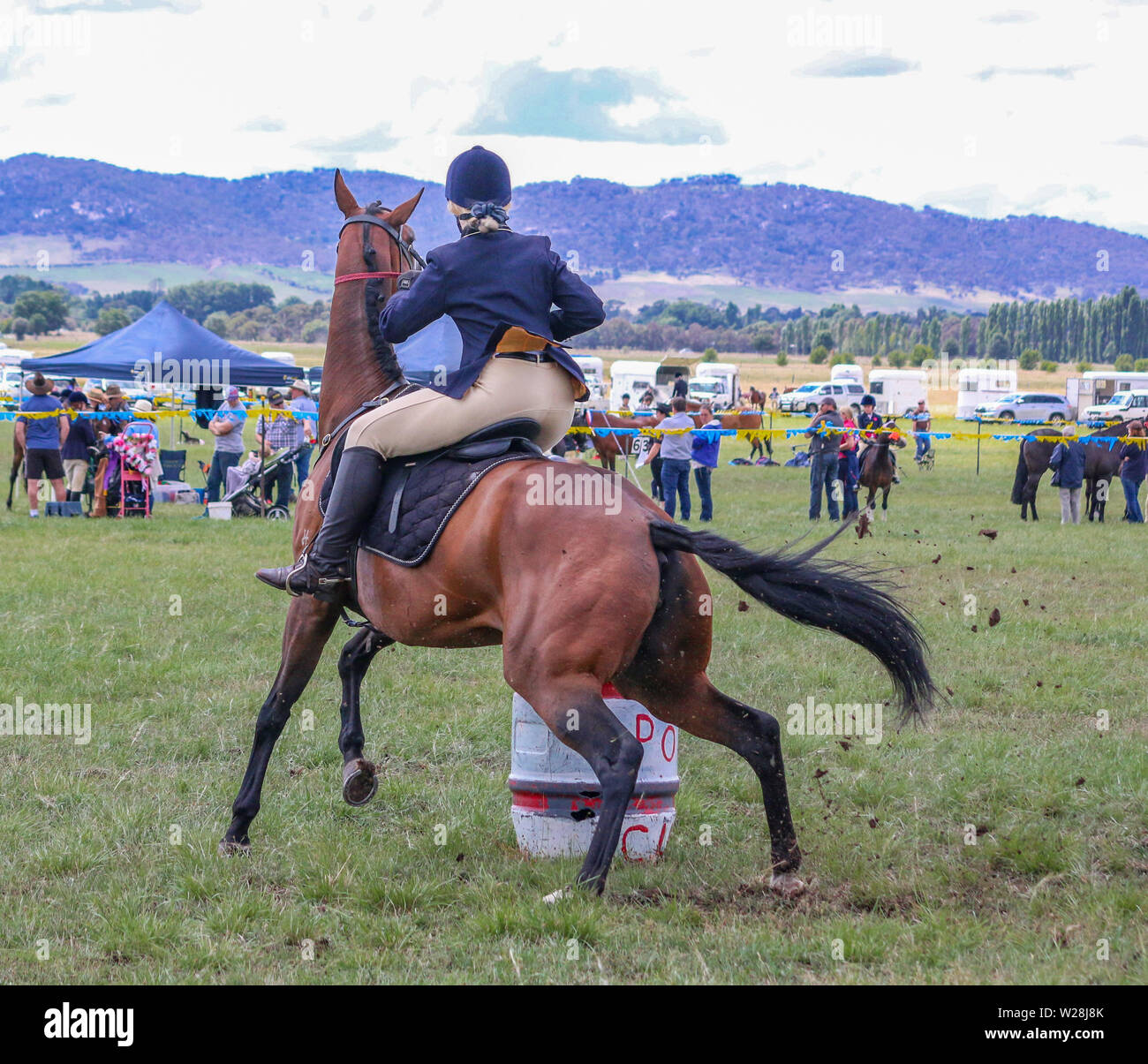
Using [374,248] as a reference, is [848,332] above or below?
above

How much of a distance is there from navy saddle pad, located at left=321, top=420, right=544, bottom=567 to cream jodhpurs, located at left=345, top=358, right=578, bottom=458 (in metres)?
0.06

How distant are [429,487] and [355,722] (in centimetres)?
173

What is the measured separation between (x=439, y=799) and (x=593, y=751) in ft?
6.43

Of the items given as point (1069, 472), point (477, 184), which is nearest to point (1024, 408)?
point (1069, 472)

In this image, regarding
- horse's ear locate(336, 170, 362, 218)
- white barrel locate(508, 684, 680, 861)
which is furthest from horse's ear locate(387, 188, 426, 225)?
white barrel locate(508, 684, 680, 861)

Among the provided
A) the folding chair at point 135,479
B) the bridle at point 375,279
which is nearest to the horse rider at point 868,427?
the folding chair at point 135,479

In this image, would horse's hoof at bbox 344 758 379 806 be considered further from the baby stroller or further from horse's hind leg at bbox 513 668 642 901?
the baby stroller

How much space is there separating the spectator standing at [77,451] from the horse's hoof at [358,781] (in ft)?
48.4

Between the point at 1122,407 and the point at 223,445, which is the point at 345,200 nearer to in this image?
the point at 223,445

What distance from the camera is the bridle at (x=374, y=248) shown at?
19.6 feet

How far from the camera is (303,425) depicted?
2050cm

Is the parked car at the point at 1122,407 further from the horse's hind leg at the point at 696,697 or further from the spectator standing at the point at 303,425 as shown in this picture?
the horse's hind leg at the point at 696,697

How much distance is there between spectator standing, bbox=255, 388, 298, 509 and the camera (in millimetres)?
19938
